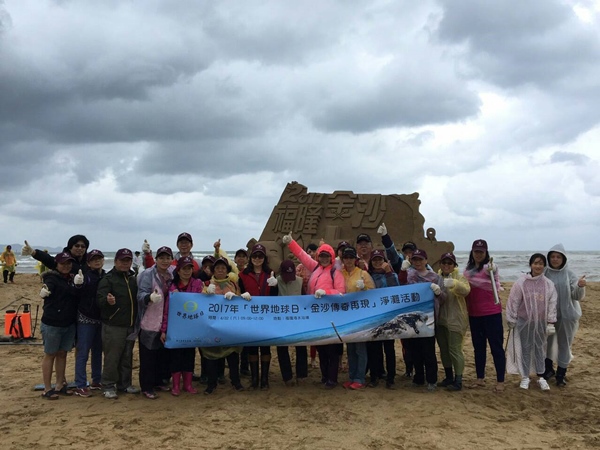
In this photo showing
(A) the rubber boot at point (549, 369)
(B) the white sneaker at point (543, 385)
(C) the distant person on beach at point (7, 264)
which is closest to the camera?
(B) the white sneaker at point (543, 385)

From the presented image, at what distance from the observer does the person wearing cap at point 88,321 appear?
4789 millimetres

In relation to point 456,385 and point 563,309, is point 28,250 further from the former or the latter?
point 563,309

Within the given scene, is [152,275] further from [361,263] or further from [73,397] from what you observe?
[361,263]

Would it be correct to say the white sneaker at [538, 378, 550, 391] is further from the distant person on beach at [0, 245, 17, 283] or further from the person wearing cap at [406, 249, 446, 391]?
the distant person on beach at [0, 245, 17, 283]

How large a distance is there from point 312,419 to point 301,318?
1.01 meters

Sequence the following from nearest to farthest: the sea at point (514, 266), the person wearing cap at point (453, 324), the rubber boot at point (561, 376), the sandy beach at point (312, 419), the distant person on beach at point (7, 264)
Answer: the sandy beach at point (312, 419) < the person wearing cap at point (453, 324) < the rubber boot at point (561, 376) < the distant person on beach at point (7, 264) < the sea at point (514, 266)

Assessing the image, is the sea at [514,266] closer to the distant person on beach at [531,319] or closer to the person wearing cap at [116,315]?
the person wearing cap at [116,315]

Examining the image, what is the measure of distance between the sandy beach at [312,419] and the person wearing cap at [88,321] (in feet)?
0.78

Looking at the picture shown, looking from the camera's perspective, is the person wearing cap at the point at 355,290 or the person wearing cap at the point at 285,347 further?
the person wearing cap at the point at 285,347

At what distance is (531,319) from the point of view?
5.10 metres

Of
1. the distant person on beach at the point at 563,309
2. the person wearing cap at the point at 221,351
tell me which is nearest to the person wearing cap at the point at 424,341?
the distant person on beach at the point at 563,309

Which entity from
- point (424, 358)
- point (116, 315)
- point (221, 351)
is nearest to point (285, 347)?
point (221, 351)

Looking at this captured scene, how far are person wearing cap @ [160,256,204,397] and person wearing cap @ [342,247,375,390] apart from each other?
58.9 inches

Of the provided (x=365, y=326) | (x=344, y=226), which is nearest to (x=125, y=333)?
(x=365, y=326)
